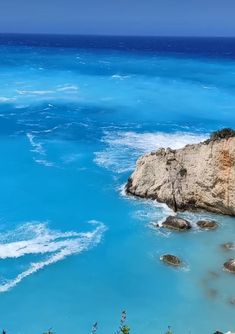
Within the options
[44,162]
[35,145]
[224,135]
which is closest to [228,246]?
[224,135]

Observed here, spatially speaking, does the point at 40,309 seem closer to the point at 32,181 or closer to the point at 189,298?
the point at 189,298

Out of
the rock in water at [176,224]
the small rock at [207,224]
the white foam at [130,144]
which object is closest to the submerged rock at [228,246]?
the small rock at [207,224]

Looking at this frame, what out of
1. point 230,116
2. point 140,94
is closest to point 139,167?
point 230,116

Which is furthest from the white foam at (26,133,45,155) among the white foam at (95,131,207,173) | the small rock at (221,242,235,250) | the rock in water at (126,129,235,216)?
the small rock at (221,242,235,250)

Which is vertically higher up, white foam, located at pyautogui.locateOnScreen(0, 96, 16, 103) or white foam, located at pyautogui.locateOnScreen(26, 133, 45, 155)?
white foam, located at pyautogui.locateOnScreen(0, 96, 16, 103)

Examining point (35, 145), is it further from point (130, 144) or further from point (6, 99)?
point (6, 99)

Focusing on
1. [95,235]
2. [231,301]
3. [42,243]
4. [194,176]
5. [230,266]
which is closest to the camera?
[231,301]

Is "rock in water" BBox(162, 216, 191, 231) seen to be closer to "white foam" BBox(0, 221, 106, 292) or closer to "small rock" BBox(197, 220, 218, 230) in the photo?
"small rock" BBox(197, 220, 218, 230)
